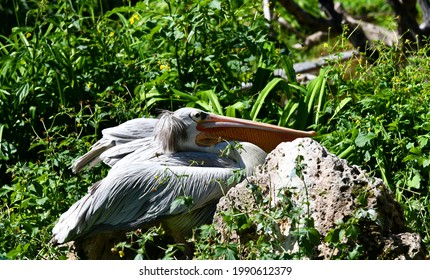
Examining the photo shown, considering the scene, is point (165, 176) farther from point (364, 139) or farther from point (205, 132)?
point (364, 139)

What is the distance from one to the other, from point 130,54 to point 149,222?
2.22m

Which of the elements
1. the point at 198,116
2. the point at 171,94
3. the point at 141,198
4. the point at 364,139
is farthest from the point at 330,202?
the point at 171,94

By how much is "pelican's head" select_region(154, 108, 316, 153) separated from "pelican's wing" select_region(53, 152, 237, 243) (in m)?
0.25

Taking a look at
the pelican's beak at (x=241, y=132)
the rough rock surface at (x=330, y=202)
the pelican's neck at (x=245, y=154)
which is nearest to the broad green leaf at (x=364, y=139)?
the pelican's beak at (x=241, y=132)

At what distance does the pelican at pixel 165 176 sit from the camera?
15.2 ft

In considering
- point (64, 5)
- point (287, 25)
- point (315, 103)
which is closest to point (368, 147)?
point (315, 103)

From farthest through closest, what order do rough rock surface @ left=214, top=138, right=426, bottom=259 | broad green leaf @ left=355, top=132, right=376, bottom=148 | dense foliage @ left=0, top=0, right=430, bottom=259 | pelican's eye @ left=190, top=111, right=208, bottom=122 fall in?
dense foliage @ left=0, top=0, right=430, bottom=259 → broad green leaf @ left=355, top=132, right=376, bottom=148 → pelican's eye @ left=190, top=111, right=208, bottom=122 → rough rock surface @ left=214, top=138, right=426, bottom=259

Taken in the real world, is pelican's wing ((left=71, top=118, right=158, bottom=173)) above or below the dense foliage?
above

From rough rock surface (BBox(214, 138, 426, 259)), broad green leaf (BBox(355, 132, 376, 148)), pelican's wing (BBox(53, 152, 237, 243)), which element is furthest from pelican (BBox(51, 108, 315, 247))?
broad green leaf (BBox(355, 132, 376, 148))

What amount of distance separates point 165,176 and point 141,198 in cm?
15

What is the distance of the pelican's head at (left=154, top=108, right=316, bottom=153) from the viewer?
4.89 metres

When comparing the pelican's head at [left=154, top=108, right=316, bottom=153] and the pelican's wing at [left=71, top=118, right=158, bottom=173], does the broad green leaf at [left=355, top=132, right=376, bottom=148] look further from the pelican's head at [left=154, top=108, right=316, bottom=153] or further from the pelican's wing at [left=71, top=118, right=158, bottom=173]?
the pelican's wing at [left=71, top=118, right=158, bottom=173]

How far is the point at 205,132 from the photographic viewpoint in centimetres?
502

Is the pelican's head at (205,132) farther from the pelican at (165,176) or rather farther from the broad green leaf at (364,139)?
the broad green leaf at (364,139)
